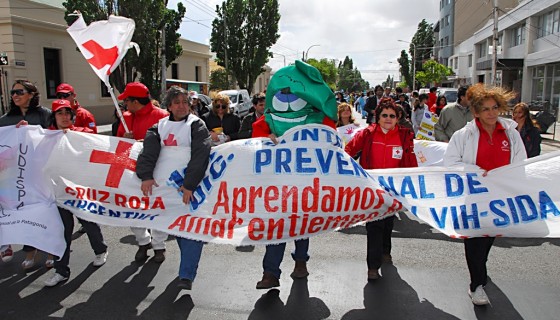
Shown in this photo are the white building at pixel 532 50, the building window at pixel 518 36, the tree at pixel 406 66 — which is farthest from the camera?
the tree at pixel 406 66

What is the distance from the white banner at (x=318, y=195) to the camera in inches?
136

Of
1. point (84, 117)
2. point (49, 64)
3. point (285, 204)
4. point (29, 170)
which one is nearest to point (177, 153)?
point (285, 204)

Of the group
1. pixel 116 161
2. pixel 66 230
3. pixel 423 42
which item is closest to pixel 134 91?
pixel 116 161

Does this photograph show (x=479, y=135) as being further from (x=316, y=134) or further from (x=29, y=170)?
(x=29, y=170)

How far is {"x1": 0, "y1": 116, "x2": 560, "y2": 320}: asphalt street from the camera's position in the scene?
3600 millimetres

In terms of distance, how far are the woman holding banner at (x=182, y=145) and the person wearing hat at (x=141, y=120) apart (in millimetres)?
777

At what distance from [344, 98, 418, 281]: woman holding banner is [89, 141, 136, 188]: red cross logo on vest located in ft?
6.97

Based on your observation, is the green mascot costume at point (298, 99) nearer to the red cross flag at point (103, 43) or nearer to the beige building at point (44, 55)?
the red cross flag at point (103, 43)

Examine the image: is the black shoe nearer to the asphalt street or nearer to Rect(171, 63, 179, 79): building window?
the asphalt street

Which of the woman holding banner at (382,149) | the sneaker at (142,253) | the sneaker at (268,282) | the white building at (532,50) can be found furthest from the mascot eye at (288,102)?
the white building at (532,50)

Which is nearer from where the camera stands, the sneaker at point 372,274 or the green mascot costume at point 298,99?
the green mascot costume at point 298,99

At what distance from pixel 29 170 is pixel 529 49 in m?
34.9

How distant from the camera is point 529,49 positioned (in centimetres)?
3145

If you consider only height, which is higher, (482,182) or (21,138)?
(21,138)
